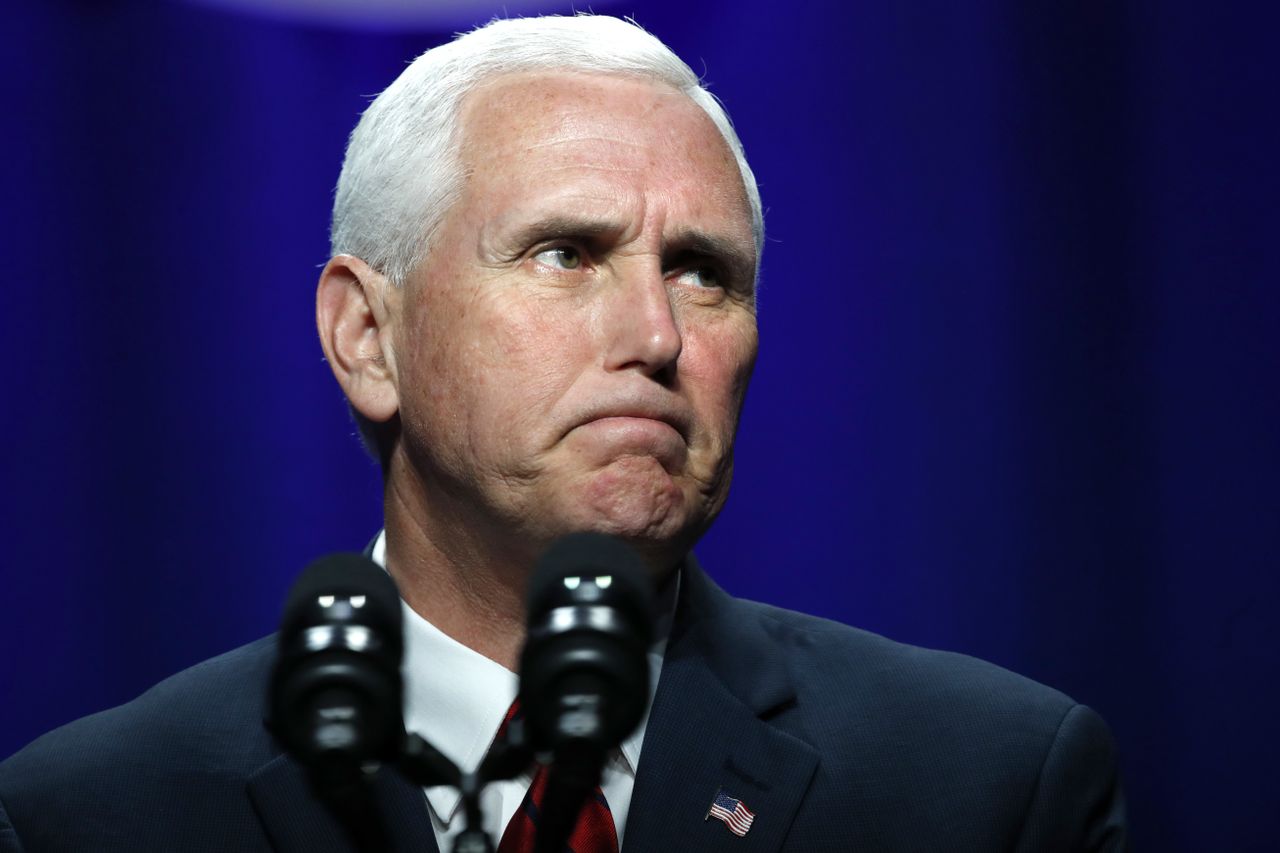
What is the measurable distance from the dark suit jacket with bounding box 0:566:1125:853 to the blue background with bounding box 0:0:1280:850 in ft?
2.08

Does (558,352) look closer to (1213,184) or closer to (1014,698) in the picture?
A: (1014,698)

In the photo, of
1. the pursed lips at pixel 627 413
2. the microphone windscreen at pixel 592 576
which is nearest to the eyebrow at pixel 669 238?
the pursed lips at pixel 627 413

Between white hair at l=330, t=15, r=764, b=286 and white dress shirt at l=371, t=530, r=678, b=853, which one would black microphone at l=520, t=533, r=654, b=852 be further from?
white hair at l=330, t=15, r=764, b=286

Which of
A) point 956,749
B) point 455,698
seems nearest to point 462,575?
point 455,698

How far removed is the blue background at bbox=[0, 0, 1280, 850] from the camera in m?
2.57

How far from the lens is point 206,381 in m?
2.80

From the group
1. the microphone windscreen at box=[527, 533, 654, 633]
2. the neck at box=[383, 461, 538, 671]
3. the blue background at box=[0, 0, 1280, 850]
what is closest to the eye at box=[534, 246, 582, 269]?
the neck at box=[383, 461, 538, 671]

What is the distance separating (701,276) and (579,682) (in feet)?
3.48

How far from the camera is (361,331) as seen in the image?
6.67 feet

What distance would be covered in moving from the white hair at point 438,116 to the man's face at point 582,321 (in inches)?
1.4

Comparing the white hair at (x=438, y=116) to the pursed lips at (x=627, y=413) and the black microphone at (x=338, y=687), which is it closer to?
the pursed lips at (x=627, y=413)

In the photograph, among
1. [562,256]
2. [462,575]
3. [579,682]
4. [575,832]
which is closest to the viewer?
[579,682]

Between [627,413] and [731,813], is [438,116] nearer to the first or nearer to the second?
[627,413]

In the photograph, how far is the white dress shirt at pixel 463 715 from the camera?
1.80 m
